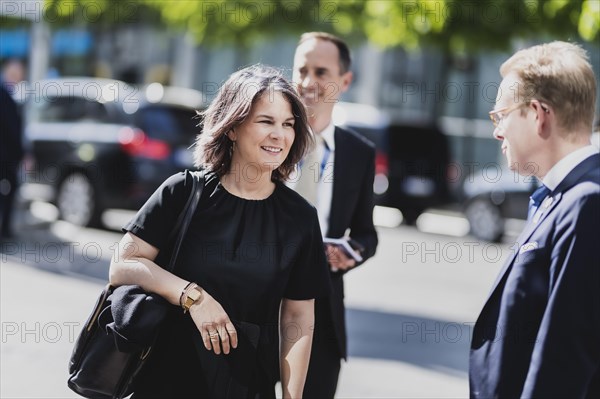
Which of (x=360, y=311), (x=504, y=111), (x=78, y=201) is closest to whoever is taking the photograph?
(x=504, y=111)

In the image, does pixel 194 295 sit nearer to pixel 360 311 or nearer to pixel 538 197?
pixel 538 197

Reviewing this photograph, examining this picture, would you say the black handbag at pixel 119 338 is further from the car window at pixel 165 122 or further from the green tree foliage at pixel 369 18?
the car window at pixel 165 122

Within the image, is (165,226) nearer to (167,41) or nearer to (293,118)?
(293,118)

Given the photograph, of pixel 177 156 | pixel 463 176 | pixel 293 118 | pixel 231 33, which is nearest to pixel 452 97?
pixel 463 176

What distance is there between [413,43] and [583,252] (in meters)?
16.4

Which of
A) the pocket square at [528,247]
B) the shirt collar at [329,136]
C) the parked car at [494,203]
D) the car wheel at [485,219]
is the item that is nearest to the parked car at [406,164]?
the parked car at [494,203]

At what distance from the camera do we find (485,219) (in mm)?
17750

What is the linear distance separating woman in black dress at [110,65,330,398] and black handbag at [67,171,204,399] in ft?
0.12

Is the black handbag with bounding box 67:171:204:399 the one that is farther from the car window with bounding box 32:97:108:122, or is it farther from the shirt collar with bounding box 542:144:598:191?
the car window with bounding box 32:97:108:122

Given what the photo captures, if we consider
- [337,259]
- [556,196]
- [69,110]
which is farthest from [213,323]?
[69,110]

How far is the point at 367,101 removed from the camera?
27.8 m

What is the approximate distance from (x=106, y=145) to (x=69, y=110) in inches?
43.4

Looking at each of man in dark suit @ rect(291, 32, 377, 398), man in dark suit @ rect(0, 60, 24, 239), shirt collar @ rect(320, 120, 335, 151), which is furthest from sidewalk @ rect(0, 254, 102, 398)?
shirt collar @ rect(320, 120, 335, 151)

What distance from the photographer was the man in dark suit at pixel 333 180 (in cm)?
416
